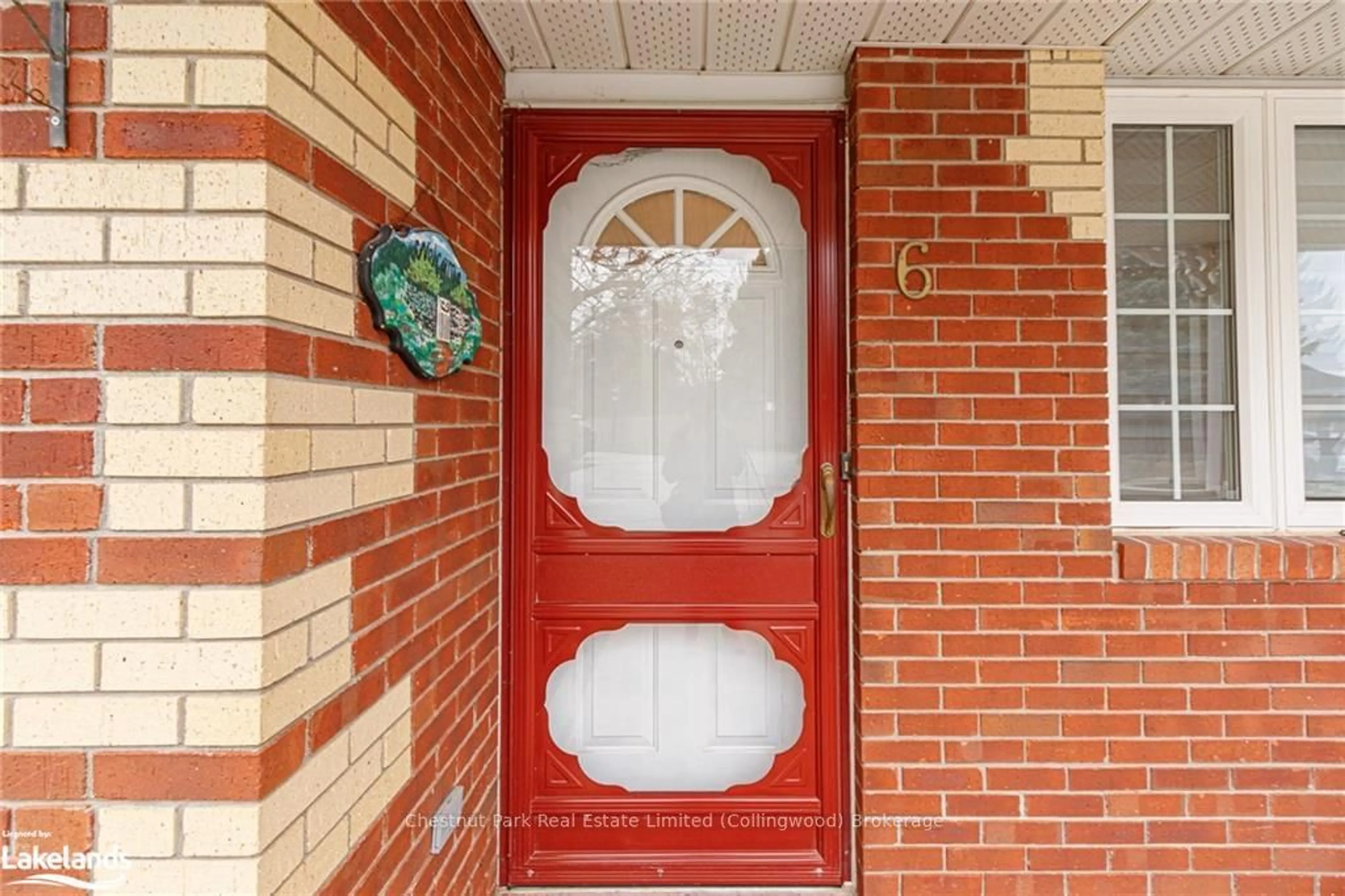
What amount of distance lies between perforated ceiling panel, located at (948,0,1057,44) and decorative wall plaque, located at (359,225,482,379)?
1.53 metres

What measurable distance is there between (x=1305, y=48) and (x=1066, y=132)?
2.42ft

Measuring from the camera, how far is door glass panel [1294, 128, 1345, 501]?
2184 millimetres

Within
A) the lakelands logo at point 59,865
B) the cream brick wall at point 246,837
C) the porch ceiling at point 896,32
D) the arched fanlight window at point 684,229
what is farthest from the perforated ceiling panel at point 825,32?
the lakelands logo at point 59,865

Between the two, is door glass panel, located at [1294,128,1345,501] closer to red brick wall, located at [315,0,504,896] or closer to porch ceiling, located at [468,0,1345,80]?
porch ceiling, located at [468,0,1345,80]

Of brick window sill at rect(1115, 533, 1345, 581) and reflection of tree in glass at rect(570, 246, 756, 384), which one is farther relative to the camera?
reflection of tree in glass at rect(570, 246, 756, 384)

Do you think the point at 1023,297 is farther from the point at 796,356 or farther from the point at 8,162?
the point at 8,162

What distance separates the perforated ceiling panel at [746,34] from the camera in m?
1.84

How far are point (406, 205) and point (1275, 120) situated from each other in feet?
8.59

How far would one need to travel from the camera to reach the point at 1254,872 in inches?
78.3

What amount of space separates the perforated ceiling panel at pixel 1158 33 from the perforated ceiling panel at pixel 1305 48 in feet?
0.85

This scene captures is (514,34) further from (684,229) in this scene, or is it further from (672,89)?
(684,229)

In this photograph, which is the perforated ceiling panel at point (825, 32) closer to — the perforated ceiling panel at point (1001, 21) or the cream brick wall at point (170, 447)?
the perforated ceiling panel at point (1001, 21)

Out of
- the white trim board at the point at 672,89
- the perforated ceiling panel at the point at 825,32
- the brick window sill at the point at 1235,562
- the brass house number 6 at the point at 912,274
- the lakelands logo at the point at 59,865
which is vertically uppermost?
the perforated ceiling panel at the point at 825,32

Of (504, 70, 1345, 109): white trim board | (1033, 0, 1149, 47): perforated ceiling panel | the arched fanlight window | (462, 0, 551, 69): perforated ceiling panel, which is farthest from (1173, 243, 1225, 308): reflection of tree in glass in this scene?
(462, 0, 551, 69): perforated ceiling panel
